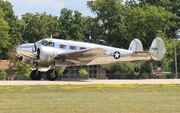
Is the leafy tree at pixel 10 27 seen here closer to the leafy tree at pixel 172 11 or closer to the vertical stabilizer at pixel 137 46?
the leafy tree at pixel 172 11

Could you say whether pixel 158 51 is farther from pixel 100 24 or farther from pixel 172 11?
pixel 172 11

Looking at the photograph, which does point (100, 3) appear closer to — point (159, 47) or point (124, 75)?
point (124, 75)

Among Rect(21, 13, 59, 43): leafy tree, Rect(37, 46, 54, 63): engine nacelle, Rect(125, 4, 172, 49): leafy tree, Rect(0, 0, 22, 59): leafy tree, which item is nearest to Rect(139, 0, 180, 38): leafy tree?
Rect(125, 4, 172, 49): leafy tree

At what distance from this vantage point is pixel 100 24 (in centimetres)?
8731

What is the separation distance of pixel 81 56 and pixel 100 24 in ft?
170

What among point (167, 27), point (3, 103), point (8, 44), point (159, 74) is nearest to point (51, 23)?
point (8, 44)

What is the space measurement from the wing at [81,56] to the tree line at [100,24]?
124 ft

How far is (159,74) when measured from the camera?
51.6 metres

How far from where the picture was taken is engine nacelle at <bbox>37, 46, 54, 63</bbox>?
34.6 meters

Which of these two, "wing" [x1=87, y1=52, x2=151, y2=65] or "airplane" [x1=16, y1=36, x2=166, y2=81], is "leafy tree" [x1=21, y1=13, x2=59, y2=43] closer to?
"wing" [x1=87, y1=52, x2=151, y2=65]

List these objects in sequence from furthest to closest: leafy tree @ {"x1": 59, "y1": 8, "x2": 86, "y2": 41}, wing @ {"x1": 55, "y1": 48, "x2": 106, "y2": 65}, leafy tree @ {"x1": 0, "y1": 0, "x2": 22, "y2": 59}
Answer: leafy tree @ {"x1": 59, "y1": 8, "x2": 86, "y2": 41} → leafy tree @ {"x1": 0, "y1": 0, "x2": 22, "y2": 59} → wing @ {"x1": 55, "y1": 48, "x2": 106, "y2": 65}

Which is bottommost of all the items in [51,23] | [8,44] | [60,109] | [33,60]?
[60,109]

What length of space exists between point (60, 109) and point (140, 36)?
65.7m

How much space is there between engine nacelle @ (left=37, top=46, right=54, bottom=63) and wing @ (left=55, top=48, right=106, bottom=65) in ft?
2.25
